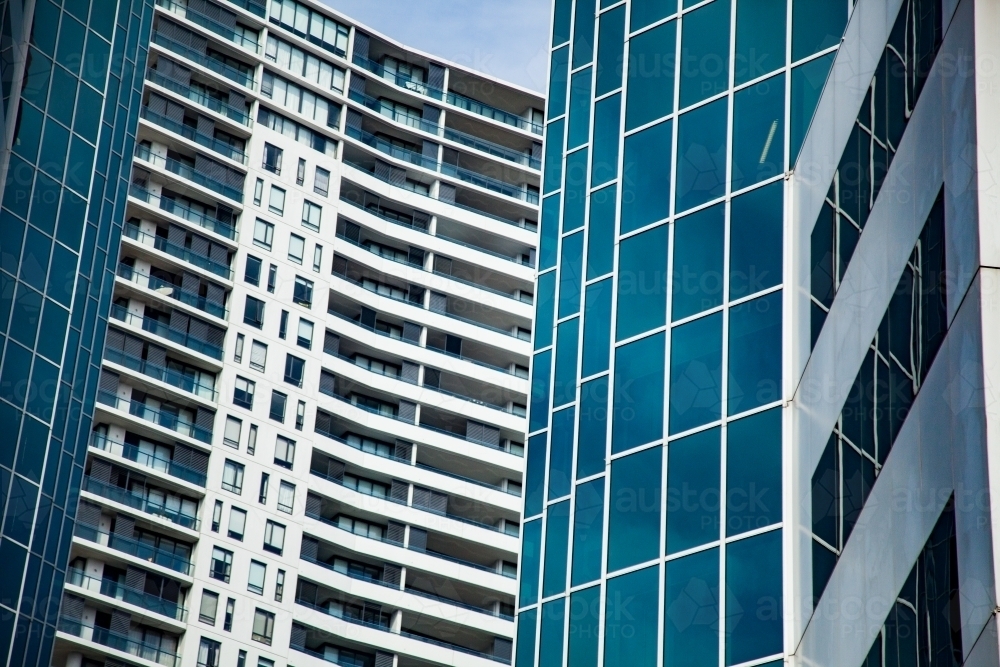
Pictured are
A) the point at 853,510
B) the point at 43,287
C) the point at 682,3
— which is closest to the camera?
the point at 853,510

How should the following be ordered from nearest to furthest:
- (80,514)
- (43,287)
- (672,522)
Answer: (672,522) < (43,287) < (80,514)

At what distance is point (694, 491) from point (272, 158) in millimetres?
62301

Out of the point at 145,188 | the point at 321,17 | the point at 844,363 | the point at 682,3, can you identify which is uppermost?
the point at 321,17

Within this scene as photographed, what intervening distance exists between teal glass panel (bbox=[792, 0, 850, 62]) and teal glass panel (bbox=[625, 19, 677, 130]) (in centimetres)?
335

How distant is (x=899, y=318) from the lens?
20.5m

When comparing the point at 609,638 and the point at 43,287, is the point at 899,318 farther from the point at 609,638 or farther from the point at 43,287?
the point at 43,287

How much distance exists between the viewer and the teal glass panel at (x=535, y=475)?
107ft

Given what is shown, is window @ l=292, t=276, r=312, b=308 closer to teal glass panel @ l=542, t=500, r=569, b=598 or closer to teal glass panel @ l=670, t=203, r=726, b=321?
teal glass panel @ l=542, t=500, r=569, b=598

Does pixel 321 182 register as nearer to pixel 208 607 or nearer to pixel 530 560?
pixel 208 607

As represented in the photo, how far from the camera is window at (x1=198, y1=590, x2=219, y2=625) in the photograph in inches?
2891

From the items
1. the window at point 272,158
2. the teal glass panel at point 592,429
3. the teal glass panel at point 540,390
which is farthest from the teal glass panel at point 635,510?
the window at point 272,158

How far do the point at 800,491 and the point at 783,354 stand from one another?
2661 millimetres

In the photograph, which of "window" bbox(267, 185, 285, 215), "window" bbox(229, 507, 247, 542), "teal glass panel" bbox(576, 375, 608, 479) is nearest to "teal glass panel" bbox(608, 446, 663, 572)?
"teal glass panel" bbox(576, 375, 608, 479)

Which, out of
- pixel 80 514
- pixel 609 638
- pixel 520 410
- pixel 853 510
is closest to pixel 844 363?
pixel 853 510
